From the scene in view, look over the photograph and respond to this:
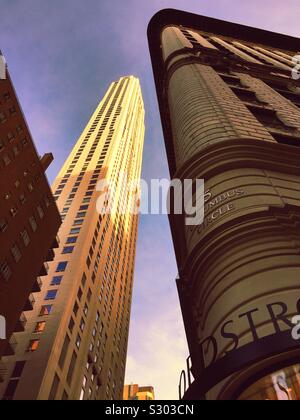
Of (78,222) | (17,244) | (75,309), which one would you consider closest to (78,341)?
(75,309)

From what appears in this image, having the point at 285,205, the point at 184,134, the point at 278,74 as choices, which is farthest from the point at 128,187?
the point at 285,205

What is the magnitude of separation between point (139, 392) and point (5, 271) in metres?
64.1

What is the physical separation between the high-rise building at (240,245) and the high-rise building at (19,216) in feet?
76.3

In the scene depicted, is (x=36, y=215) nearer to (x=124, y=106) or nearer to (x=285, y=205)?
(x=285, y=205)

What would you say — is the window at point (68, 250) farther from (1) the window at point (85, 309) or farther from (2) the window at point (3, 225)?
(2) the window at point (3, 225)

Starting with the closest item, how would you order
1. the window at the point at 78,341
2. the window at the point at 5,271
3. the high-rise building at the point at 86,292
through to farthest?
the window at the point at 5,271 < the high-rise building at the point at 86,292 < the window at the point at 78,341

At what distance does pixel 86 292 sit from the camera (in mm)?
54500

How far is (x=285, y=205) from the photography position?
9.88 metres

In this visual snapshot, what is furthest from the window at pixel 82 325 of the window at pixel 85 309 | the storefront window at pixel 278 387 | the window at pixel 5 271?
the storefront window at pixel 278 387

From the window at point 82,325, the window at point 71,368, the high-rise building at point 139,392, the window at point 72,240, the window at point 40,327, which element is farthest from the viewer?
the high-rise building at point 139,392

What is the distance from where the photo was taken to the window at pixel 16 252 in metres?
36.2

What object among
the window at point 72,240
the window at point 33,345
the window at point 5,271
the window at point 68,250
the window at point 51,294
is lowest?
the window at point 5,271
